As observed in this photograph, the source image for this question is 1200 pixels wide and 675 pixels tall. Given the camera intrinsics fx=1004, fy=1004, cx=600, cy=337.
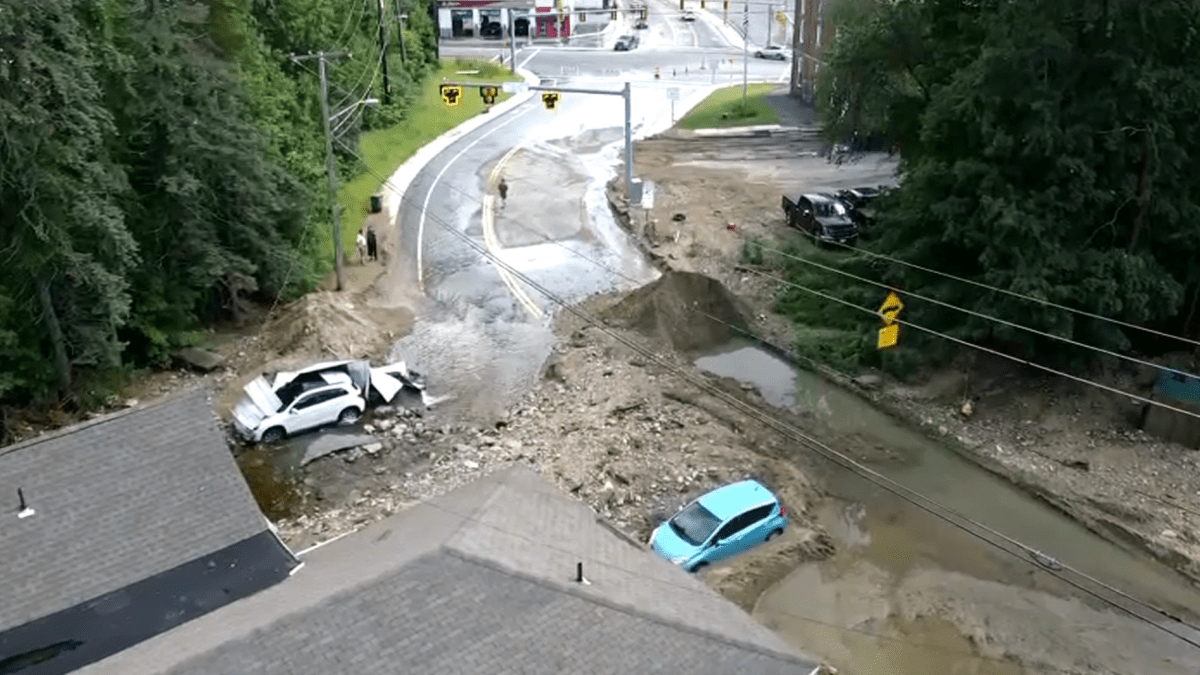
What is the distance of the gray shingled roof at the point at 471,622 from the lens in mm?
10086

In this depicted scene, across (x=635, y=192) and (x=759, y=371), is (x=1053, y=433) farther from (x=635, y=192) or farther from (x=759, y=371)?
(x=635, y=192)

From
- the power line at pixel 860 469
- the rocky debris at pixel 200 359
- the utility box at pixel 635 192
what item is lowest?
the power line at pixel 860 469

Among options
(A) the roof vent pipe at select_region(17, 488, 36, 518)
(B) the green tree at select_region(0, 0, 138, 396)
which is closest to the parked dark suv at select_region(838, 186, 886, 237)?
(B) the green tree at select_region(0, 0, 138, 396)

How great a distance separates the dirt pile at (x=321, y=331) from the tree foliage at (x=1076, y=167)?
51.3 ft

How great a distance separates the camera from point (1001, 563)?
1981 cm

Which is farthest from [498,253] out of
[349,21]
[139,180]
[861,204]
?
[349,21]

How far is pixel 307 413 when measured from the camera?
23.8 meters

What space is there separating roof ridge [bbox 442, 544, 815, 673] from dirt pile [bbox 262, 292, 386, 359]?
16277 mm

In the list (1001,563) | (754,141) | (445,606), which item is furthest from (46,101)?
(754,141)

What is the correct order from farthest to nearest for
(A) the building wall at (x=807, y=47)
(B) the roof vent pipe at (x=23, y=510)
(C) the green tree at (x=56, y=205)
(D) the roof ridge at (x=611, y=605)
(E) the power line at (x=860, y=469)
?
(A) the building wall at (x=807, y=47)
(C) the green tree at (x=56, y=205)
(E) the power line at (x=860, y=469)
(B) the roof vent pipe at (x=23, y=510)
(D) the roof ridge at (x=611, y=605)

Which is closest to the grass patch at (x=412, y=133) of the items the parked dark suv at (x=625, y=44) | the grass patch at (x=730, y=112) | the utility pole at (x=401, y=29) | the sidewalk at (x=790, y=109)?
the utility pole at (x=401, y=29)

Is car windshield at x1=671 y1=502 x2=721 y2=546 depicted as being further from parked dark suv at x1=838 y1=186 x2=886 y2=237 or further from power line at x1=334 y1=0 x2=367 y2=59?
power line at x1=334 y1=0 x2=367 y2=59

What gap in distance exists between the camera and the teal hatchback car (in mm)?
18734

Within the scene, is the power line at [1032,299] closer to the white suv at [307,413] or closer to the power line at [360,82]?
the white suv at [307,413]
